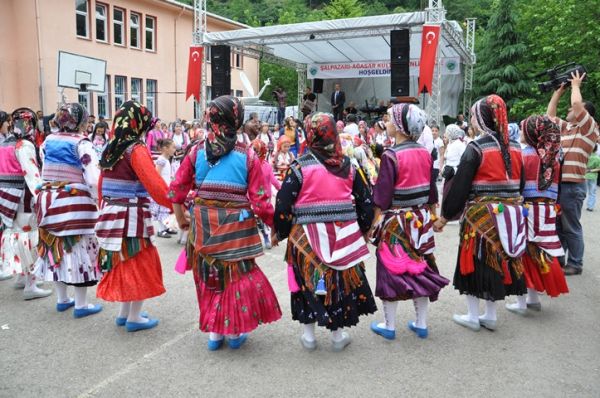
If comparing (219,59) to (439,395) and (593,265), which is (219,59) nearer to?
(593,265)

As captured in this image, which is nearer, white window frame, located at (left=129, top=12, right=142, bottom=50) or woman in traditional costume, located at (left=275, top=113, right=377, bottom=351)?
woman in traditional costume, located at (left=275, top=113, right=377, bottom=351)

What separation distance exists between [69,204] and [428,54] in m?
10.2

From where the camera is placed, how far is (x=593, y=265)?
610cm

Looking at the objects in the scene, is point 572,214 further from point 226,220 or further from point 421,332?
point 226,220

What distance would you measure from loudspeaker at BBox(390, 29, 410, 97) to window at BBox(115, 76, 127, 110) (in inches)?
597

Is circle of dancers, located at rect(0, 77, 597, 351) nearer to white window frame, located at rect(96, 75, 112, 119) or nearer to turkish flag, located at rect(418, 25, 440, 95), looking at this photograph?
turkish flag, located at rect(418, 25, 440, 95)

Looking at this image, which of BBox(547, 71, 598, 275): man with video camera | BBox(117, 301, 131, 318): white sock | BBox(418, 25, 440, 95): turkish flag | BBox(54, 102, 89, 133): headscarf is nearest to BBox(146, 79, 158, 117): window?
BBox(418, 25, 440, 95): turkish flag

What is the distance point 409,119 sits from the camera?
3.71 meters

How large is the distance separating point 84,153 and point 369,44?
15.5 metres

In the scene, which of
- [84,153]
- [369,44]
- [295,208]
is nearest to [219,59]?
[369,44]

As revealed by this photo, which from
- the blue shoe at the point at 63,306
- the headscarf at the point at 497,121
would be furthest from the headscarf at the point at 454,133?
the blue shoe at the point at 63,306

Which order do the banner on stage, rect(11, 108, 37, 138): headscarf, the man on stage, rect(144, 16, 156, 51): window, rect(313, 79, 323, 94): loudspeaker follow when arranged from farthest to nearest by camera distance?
rect(144, 16, 156, 51): window, rect(313, 79, 323, 94): loudspeaker, the banner on stage, the man on stage, rect(11, 108, 37, 138): headscarf

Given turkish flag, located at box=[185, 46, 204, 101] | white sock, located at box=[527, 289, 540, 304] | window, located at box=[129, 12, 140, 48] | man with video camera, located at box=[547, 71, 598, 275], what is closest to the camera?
white sock, located at box=[527, 289, 540, 304]

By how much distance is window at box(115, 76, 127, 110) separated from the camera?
78.0 feet
